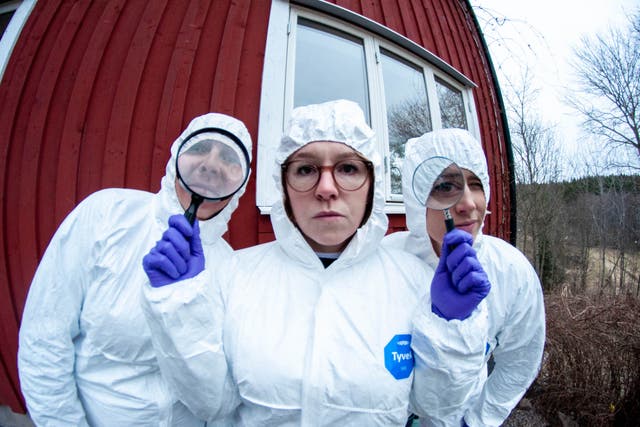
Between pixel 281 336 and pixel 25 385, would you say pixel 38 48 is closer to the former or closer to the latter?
pixel 25 385

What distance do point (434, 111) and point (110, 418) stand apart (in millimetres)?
4293

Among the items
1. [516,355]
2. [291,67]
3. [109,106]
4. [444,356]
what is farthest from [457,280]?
[109,106]

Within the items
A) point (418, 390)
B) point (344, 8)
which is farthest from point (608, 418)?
point (344, 8)

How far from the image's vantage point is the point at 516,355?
6.15 feet

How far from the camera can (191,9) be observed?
307 cm

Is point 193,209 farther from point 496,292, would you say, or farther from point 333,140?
point 496,292

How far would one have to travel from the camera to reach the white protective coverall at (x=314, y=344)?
108 cm

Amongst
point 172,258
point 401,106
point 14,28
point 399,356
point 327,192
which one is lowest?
point 399,356

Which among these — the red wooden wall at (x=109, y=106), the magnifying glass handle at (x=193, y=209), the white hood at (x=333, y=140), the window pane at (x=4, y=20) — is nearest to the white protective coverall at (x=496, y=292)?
the white hood at (x=333, y=140)

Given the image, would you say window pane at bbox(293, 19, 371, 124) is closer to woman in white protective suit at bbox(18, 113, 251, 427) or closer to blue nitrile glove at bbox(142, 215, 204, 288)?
woman in white protective suit at bbox(18, 113, 251, 427)

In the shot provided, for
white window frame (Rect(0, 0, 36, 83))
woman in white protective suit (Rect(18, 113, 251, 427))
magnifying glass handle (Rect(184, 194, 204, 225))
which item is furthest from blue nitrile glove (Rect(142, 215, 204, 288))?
white window frame (Rect(0, 0, 36, 83))

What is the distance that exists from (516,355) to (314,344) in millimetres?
1479

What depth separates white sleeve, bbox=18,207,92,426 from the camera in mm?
1421

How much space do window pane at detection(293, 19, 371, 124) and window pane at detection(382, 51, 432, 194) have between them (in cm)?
41
